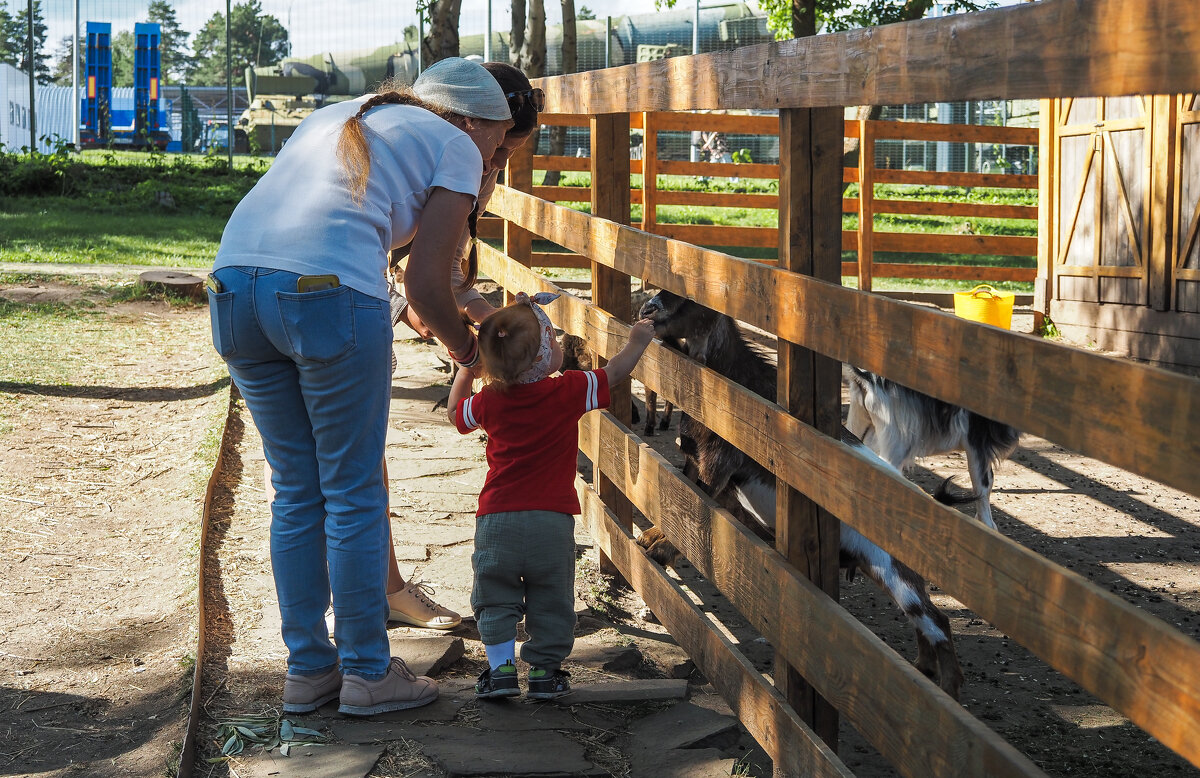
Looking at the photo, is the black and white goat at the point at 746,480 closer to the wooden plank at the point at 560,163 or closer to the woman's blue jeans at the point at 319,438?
the woman's blue jeans at the point at 319,438

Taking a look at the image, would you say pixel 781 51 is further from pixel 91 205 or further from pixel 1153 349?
pixel 91 205

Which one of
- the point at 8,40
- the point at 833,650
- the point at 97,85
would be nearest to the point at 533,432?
the point at 833,650

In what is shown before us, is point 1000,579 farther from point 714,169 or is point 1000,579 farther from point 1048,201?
point 714,169

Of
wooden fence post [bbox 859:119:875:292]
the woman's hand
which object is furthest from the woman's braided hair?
wooden fence post [bbox 859:119:875:292]

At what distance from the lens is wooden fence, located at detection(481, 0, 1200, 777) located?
1.55 metres

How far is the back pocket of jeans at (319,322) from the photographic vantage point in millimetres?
2832

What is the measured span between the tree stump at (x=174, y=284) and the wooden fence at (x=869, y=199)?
361 centimetres

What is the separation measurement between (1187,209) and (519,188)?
21.3ft

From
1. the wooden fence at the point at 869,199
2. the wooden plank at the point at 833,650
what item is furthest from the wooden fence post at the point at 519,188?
the wooden fence at the point at 869,199

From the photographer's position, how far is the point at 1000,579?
186 centimetres

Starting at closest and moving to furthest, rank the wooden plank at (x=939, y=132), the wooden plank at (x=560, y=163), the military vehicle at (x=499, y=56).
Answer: the wooden plank at (x=560, y=163) < the wooden plank at (x=939, y=132) < the military vehicle at (x=499, y=56)

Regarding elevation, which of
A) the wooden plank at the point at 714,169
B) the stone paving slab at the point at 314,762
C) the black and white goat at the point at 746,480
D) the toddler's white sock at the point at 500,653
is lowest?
the stone paving slab at the point at 314,762

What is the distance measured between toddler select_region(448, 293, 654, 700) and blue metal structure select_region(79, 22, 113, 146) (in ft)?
97.2

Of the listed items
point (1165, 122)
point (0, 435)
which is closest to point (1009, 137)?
point (1165, 122)
